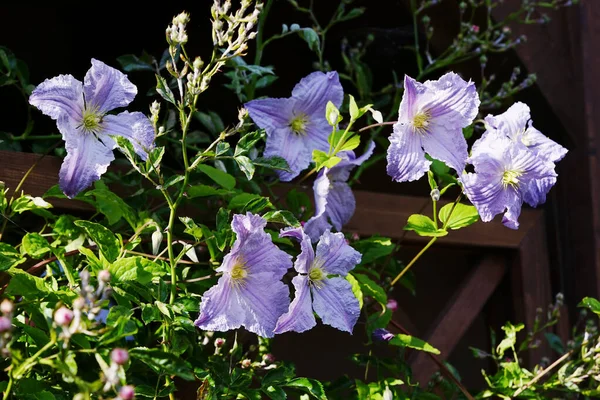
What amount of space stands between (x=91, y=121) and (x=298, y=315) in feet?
1.05

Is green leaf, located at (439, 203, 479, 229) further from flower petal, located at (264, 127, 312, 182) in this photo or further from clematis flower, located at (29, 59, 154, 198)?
clematis flower, located at (29, 59, 154, 198)

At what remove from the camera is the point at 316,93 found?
3.64 feet

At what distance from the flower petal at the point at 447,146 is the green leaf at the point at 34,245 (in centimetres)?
46

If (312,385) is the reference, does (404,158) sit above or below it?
above

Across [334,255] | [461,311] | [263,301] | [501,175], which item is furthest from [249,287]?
[461,311]

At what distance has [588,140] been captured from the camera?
5.70ft

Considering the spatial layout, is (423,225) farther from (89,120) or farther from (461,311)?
(461,311)

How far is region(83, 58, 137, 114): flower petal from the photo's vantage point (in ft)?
3.01

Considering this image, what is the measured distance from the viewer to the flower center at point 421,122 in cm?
98

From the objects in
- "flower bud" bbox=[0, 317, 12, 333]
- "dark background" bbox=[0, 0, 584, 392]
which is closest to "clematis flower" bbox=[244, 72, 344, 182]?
"dark background" bbox=[0, 0, 584, 392]

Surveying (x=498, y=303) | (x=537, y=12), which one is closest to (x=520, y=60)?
(x=537, y=12)

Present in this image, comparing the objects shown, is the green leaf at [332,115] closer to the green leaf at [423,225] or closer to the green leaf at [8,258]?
the green leaf at [423,225]

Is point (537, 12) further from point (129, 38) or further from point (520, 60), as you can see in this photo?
point (129, 38)

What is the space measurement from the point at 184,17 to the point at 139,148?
0.18 metres
